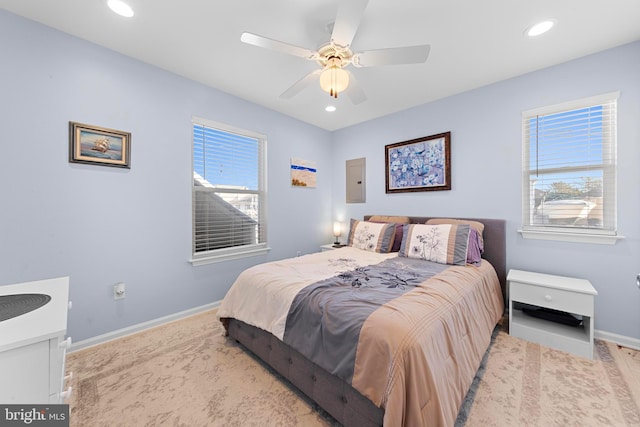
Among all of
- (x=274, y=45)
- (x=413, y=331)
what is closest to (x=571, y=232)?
(x=413, y=331)

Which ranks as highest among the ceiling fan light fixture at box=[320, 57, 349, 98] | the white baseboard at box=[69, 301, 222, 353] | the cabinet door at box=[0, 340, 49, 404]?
the ceiling fan light fixture at box=[320, 57, 349, 98]

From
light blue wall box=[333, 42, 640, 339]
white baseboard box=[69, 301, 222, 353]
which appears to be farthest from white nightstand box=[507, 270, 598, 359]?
white baseboard box=[69, 301, 222, 353]

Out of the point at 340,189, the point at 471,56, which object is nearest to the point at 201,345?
the point at 340,189

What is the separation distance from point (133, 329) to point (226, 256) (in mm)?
1118

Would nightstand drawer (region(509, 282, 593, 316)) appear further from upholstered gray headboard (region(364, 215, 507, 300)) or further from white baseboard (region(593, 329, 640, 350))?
white baseboard (region(593, 329, 640, 350))

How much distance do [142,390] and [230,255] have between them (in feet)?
5.30

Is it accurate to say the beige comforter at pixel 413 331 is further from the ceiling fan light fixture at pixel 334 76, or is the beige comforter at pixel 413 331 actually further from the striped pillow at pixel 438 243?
the ceiling fan light fixture at pixel 334 76

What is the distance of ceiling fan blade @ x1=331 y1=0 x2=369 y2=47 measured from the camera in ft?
4.38

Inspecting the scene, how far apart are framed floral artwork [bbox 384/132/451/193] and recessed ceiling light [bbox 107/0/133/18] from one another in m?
3.12

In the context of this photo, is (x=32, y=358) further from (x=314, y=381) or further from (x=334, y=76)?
(x=334, y=76)

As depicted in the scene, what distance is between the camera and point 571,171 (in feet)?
7.79

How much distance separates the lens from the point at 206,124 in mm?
2904

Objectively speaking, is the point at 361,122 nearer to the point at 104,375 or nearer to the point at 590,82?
the point at 590,82

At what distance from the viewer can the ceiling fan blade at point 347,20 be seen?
1.33 meters
